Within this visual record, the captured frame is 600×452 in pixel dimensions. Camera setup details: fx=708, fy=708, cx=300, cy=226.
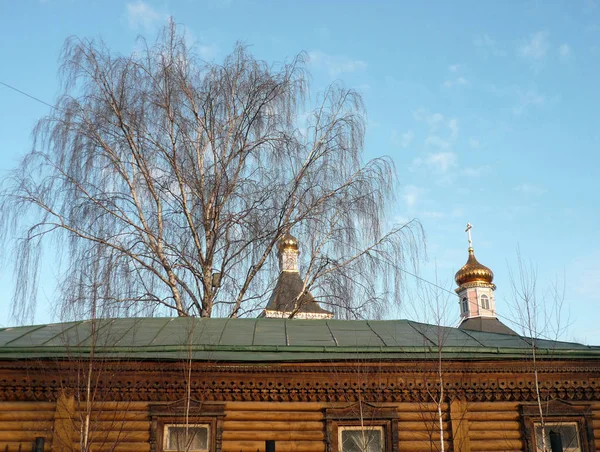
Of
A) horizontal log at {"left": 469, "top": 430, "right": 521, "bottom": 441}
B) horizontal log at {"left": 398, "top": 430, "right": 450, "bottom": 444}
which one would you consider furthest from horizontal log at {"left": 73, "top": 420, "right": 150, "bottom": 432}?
horizontal log at {"left": 469, "top": 430, "right": 521, "bottom": 441}

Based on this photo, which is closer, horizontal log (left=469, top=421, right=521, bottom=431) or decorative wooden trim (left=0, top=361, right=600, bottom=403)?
decorative wooden trim (left=0, top=361, right=600, bottom=403)

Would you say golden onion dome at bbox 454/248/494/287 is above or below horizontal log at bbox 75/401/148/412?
above

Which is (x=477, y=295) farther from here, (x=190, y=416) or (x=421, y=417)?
(x=190, y=416)

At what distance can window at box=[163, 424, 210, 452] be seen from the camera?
35.0ft

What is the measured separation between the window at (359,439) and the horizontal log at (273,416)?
18.0 inches

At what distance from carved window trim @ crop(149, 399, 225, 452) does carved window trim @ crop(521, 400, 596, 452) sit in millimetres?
4679

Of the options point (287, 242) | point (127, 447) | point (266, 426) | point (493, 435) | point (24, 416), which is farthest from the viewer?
point (287, 242)

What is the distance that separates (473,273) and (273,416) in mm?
36489

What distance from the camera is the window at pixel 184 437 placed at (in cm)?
1068

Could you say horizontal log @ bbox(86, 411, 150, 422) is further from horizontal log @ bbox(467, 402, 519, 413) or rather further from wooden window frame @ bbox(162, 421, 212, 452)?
horizontal log @ bbox(467, 402, 519, 413)

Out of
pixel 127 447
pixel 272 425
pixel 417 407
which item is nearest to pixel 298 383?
pixel 272 425

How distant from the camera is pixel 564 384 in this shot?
11.1 meters

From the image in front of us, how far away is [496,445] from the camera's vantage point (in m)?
10.8

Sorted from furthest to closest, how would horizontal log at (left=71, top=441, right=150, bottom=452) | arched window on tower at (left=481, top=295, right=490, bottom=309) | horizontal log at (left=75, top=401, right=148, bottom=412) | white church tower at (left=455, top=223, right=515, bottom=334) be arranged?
arched window on tower at (left=481, top=295, right=490, bottom=309), white church tower at (left=455, top=223, right=515, bottom=334), horizontal log at (left=75, top=401, right=148, bottom=412), horizontal log at (left=71, top=441, right=150, bottom=452)
